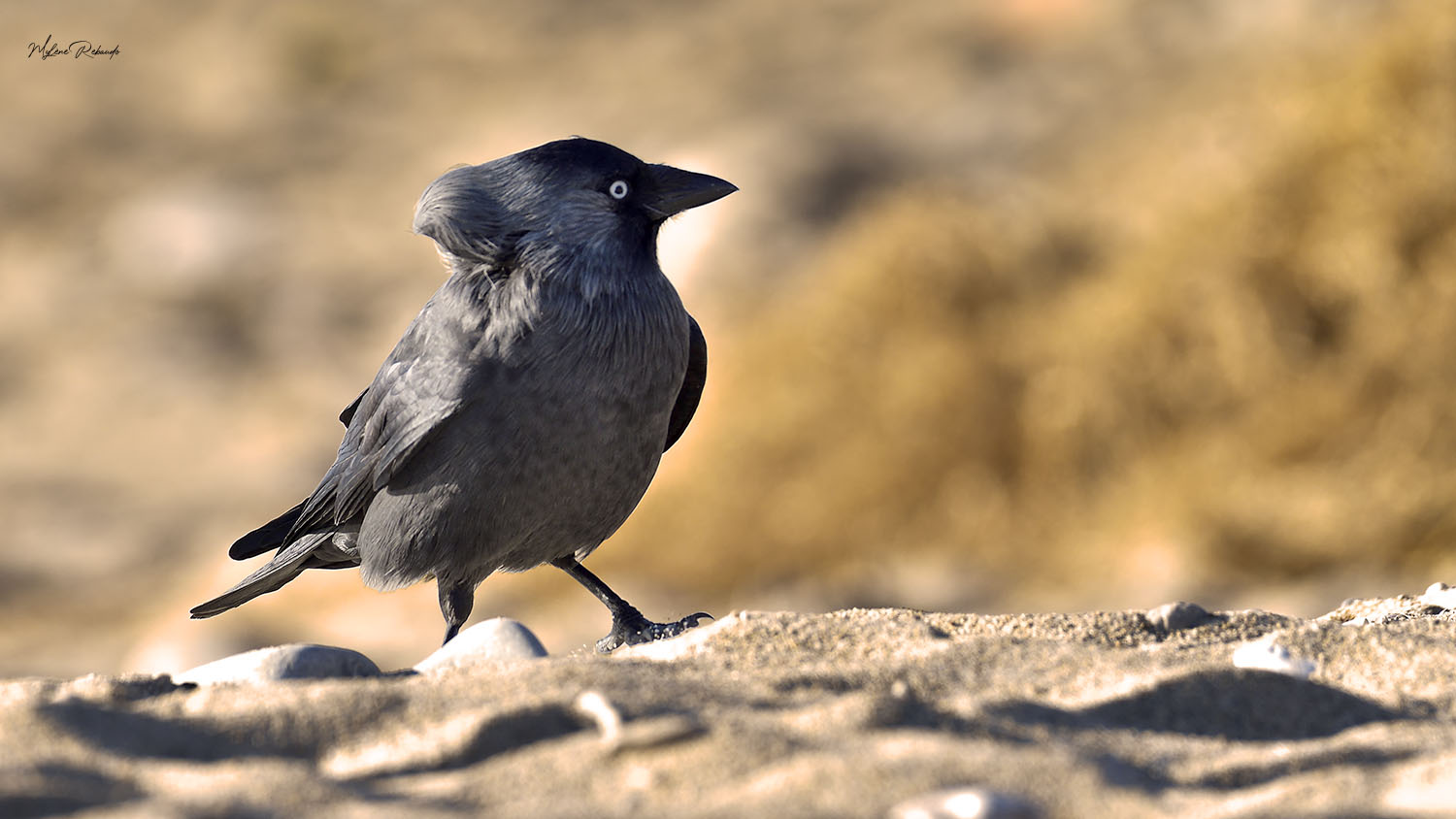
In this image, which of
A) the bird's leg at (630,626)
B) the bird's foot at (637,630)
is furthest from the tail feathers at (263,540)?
the bird's foot at (637,630)

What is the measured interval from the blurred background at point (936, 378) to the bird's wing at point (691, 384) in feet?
5.18

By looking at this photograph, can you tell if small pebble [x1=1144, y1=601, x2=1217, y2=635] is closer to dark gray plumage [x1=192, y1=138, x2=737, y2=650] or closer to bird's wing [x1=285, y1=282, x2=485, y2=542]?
dark gray plumage [x1=192, y1=138, x2=737, y2=650]

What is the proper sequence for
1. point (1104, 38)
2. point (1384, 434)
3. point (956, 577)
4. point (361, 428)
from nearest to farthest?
point (361, 428), point (1384, 434), point (956, 577), point (1104, 38)

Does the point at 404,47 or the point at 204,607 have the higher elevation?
the point at 404,47

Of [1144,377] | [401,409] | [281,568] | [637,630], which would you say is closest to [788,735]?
[637,630]

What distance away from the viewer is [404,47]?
22.6 m

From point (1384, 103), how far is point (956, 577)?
13.2 ft

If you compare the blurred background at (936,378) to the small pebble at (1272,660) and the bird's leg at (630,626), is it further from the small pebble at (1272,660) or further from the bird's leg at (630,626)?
the small pebble at (1272,660)

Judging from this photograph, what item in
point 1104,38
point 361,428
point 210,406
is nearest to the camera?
point 361,428

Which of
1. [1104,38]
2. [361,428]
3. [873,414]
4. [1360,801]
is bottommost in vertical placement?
[1360,801]

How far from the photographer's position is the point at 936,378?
9.84m

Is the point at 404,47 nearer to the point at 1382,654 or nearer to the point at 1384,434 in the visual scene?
the point at 1384,434

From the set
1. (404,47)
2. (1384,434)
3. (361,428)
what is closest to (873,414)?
(1384,434)

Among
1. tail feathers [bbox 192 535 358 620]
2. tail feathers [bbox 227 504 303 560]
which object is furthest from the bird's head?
tail feathers [bbox 227 504 303 560]
